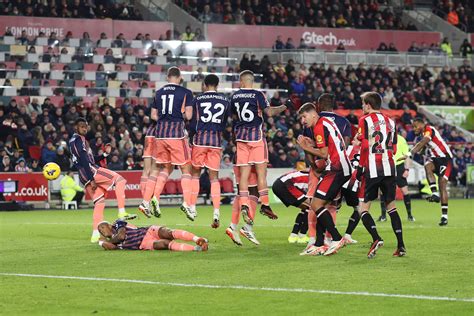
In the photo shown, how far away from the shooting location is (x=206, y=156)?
19656 mm

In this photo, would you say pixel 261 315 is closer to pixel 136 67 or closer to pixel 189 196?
pixel 189 196

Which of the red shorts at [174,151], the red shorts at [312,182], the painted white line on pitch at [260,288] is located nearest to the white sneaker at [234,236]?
the red shorts at [312,182]

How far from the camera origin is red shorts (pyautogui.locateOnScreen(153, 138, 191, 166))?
2042 cm

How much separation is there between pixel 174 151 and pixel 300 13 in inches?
1304

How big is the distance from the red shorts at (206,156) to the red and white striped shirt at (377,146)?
14.1 ft

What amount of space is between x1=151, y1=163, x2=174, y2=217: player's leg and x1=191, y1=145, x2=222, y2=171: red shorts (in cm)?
101

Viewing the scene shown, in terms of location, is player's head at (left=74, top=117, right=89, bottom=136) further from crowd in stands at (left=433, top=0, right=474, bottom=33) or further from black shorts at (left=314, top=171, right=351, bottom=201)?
crowd in stands at (left=433, top=0, right=474, bottom=33)

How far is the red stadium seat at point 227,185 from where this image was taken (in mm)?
35456

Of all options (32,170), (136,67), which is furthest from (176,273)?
(136,67)

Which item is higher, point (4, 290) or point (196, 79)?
point (196, 79)

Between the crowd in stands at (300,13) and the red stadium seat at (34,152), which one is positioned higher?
the crowd in stands at (300,13)

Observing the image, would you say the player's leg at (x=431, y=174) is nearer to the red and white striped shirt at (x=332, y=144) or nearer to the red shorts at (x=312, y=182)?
the red shorts at (x=312, y=182)

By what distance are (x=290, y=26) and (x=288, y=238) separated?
32735mm

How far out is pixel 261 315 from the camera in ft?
33.7
